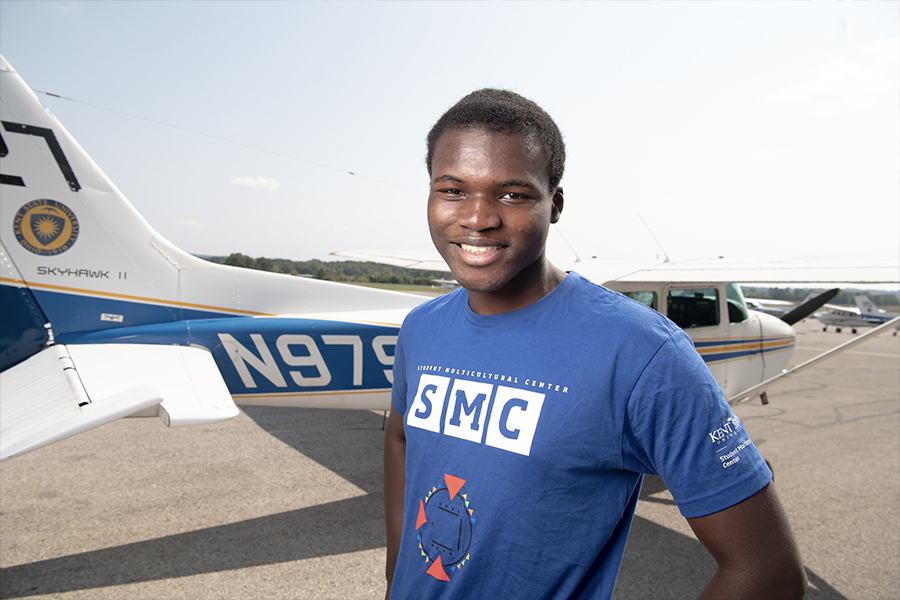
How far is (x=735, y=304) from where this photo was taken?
232 inches

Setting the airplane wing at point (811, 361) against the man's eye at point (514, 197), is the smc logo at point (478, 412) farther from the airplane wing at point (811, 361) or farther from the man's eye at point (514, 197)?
the airplane wing at point (811, 361)

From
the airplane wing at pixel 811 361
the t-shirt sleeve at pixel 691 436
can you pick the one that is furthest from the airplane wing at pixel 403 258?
the t-shirt sleeve at pixel 691 436

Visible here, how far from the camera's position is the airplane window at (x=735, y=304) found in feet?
19.2

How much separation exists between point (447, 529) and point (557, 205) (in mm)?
787

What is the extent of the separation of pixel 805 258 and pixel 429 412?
643 centimetres

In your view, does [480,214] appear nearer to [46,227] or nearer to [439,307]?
[439,307]

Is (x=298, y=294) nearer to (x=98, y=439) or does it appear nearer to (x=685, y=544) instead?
(x=98, y=439)

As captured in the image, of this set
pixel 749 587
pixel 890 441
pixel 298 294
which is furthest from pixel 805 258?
pixel 749 587

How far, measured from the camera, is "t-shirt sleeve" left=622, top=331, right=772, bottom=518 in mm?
842

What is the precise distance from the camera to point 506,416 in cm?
98

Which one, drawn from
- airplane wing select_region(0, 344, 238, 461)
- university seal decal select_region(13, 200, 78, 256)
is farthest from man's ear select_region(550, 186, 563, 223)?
university seal decal select_region(13, 200, 78, 256)

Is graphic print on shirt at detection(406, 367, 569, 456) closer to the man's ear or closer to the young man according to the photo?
the young man

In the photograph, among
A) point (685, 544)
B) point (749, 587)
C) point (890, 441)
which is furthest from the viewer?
point (890, 441)

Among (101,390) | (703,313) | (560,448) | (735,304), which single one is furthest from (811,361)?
(101,390)
